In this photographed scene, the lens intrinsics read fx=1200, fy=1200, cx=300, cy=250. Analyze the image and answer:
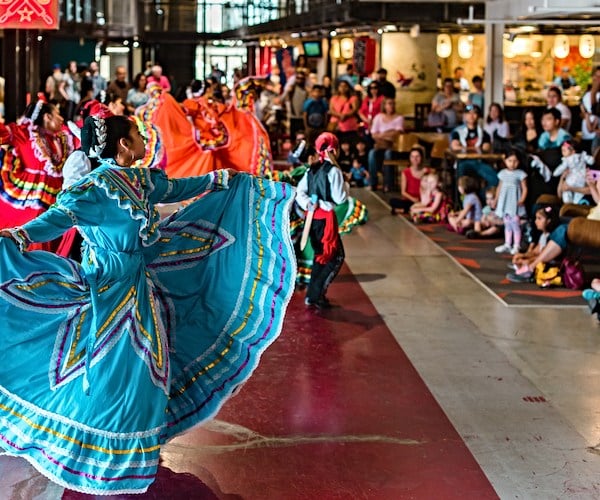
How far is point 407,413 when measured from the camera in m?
6.50

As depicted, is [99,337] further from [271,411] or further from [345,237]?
[345,237]

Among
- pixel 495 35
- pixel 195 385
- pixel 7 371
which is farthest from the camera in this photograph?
pixel 495 35

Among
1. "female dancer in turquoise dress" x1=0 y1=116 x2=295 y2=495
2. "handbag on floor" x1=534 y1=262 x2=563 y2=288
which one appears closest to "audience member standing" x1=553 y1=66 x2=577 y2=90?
"handbag on floor" x1=534 y1=262 x2=563 y2=288

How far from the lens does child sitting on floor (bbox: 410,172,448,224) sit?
14.0m

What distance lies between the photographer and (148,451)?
4961 mm

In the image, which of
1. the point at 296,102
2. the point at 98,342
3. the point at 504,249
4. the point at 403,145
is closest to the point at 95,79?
the point at 296,102

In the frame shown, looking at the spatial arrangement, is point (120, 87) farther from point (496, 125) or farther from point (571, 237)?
point (571, 237)

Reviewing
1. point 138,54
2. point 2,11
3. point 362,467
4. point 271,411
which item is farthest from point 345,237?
point 138,54

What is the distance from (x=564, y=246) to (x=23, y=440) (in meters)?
6.07

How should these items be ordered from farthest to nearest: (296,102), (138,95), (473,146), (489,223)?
(296,102), (138,95), (473,146), (489,223)

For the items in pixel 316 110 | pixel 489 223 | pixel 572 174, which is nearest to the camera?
pixel 572 174

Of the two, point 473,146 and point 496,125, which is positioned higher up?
point 496,125

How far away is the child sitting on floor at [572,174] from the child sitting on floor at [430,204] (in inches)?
111

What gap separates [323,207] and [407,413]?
9.31 ft
